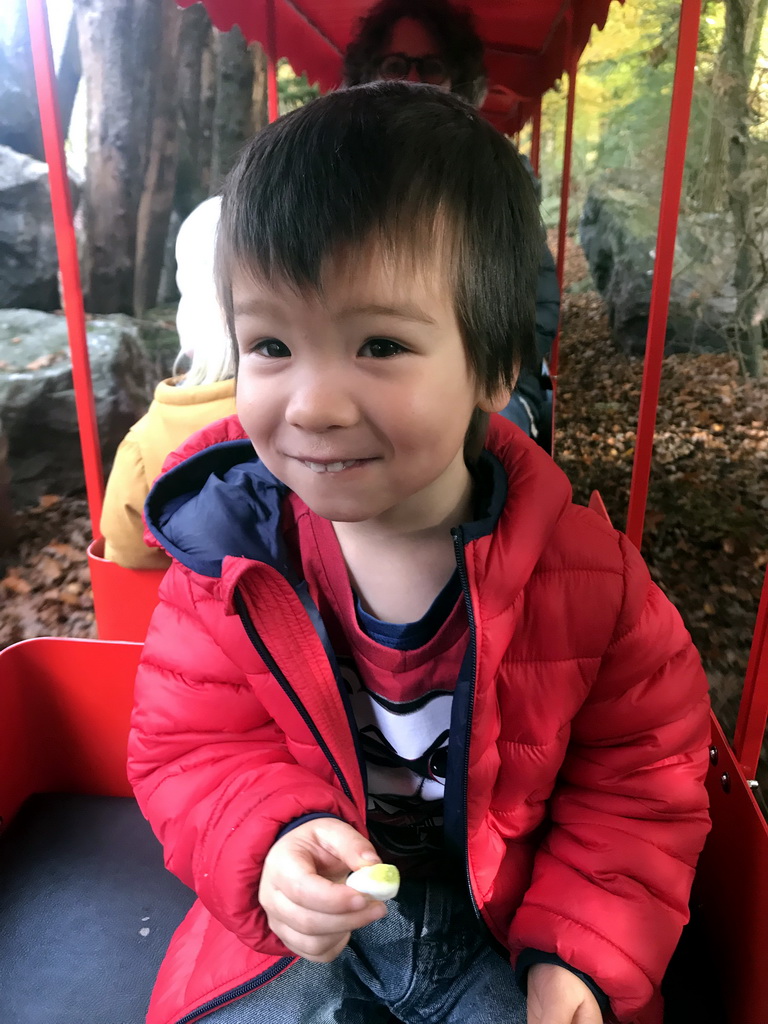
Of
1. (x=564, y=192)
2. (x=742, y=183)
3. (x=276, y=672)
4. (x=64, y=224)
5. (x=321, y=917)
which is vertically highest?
(x=564, y=192)

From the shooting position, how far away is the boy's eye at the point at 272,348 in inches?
19.3

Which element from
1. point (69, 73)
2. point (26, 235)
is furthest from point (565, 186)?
point (26, 235)

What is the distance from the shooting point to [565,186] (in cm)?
183

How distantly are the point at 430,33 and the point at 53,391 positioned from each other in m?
1.13

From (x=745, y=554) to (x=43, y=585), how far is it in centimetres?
157

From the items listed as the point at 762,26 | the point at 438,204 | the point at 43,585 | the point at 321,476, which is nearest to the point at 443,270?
the point at 438,204

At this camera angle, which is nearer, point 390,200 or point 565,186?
point 390,200

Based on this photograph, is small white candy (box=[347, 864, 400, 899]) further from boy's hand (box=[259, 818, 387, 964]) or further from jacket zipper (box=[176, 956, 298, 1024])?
jacket zipper (box=[176, 956, 298, 1024])

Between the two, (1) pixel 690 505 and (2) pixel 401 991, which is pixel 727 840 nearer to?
(2) pixel 401 991

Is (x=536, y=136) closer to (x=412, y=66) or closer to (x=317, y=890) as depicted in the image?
(x=412, y=66)

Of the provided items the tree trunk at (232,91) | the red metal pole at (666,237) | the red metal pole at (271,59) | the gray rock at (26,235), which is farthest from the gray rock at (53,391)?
the red metal pole at (666,237)

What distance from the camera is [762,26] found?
1224 mm

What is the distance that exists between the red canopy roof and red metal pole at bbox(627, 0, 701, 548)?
0.70 metres

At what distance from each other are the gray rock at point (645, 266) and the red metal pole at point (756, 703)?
2.61ft
